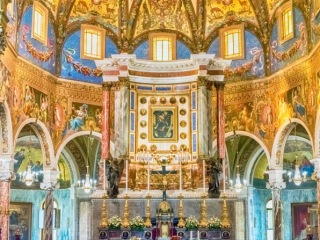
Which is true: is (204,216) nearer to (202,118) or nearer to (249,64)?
(202,118)

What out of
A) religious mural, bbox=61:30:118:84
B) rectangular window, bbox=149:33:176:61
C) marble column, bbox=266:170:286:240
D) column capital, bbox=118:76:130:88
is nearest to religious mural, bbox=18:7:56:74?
religious mural, bbox=61:30:118:84

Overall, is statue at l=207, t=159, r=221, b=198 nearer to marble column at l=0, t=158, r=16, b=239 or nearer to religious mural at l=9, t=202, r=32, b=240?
marble column at l=0, t=158, r=16, b=239

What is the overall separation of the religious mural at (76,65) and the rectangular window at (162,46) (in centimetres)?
219

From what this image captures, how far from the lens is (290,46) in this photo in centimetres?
2558

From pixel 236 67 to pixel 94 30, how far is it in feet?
23.9

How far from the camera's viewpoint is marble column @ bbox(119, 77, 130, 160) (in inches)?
975


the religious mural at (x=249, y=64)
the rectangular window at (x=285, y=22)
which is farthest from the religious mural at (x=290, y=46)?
the religious mural at (x=249, y=64)

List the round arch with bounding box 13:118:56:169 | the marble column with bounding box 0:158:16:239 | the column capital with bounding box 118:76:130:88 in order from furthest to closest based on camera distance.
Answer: the round arch with bounding box 13:118:56:169 < the column capital with bounding box 118:76:130:88 < the marble column with bounding box 0:158:16:239

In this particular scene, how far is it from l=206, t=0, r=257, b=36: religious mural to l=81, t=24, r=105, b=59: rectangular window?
17.6 feet

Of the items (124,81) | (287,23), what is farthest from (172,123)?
(287,23)

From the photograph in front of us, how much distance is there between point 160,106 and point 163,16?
543 cm

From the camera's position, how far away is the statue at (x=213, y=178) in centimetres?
2344

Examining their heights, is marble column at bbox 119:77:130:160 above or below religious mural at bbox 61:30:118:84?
below

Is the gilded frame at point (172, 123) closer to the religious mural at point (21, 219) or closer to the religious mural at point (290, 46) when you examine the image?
the religious mural at point (290, 46)
